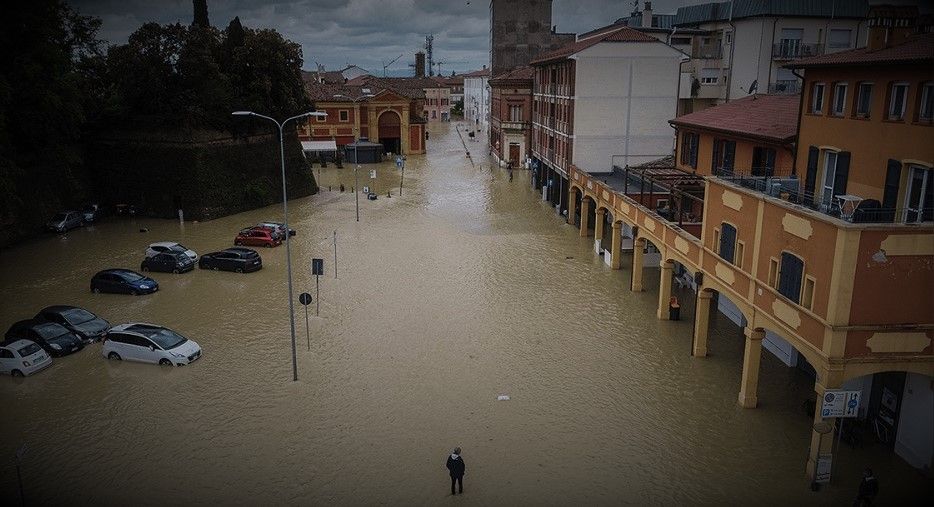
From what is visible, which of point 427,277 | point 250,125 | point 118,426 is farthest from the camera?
point 250,125

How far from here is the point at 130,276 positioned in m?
32.0

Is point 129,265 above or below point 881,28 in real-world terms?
below

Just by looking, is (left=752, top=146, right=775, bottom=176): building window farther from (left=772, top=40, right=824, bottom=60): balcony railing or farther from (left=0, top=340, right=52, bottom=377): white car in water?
(left=0, top=340, right=52, bottom=377): white car in water

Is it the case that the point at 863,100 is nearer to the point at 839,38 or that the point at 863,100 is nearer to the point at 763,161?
the point at 763,161

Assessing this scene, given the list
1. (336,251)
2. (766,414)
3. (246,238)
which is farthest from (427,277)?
(766,414)

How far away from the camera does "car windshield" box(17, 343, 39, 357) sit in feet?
73.8

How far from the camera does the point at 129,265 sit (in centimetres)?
3697

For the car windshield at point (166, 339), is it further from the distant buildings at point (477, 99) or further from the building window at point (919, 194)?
the distant buildings at point (477, 99)

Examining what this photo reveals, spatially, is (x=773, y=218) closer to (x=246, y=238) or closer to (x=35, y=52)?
(x=246, y=238)

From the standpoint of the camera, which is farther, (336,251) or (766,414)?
(336,251)

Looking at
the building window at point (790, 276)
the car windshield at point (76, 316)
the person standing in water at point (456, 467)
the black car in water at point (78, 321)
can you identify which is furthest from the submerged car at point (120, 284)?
the building window at point (790, 276)

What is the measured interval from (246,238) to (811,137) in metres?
32.9

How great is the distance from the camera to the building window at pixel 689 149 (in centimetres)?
3262

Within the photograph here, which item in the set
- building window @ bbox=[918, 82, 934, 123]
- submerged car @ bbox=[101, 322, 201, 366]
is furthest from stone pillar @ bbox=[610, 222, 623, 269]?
submerged car @ bbox=[101, 322, 201, 366]
